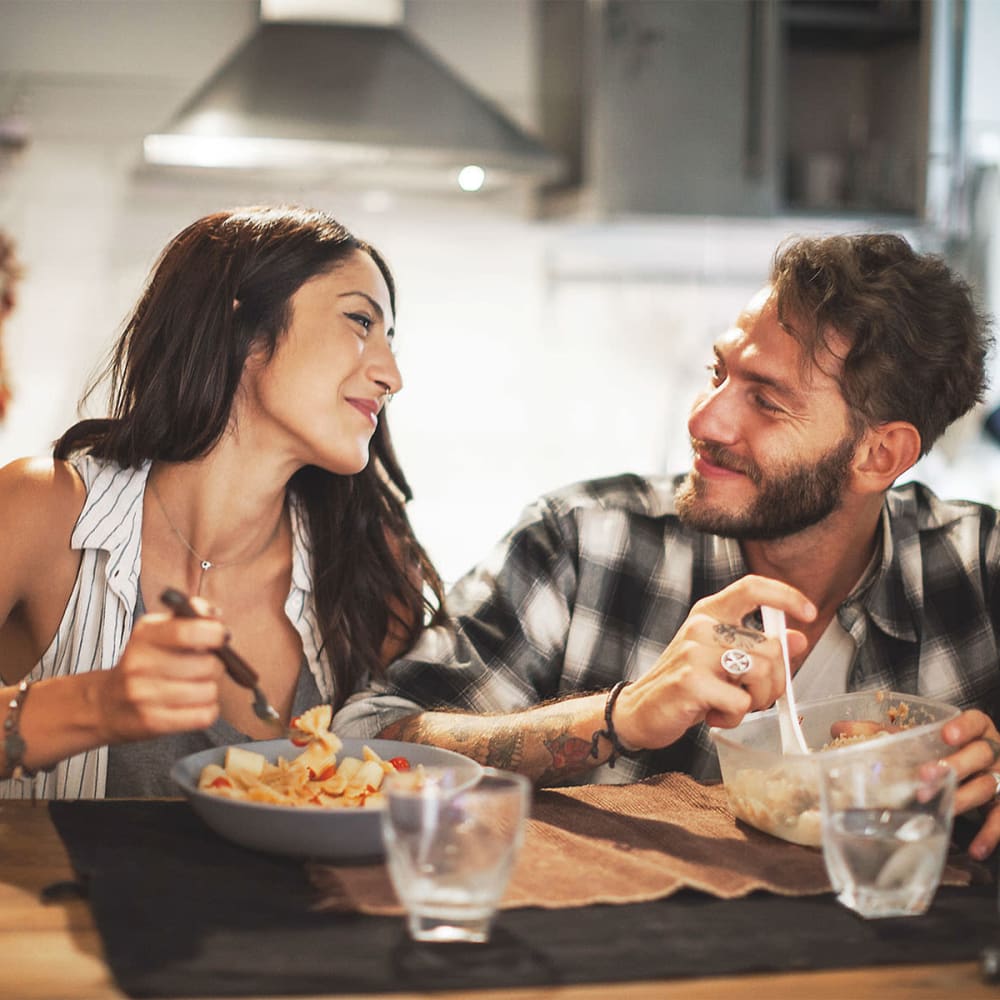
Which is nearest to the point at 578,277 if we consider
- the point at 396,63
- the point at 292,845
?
the point at 396,63

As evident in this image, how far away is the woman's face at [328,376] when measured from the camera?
173cm

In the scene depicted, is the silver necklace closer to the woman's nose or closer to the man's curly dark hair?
the woman's nose

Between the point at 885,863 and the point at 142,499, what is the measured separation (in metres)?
1.11

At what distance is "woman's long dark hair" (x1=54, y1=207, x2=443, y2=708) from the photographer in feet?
5.79

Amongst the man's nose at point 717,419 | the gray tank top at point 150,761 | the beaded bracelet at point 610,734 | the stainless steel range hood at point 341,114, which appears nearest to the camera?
the beaded bracelet at point 610,734

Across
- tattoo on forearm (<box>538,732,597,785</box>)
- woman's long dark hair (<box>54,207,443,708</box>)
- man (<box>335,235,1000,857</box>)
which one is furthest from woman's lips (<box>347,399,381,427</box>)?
tattoo on forearm (<box>538,732,597,785</box>)

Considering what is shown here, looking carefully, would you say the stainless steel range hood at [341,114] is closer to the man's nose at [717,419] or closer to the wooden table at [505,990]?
the man's nose at [717,419]

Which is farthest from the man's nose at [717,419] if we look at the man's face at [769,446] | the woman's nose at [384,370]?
the woman's nose at [384,370]

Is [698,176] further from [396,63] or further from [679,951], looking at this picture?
[679,951]

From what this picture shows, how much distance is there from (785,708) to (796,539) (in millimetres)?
534

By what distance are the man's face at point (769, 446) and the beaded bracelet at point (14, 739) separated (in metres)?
0.89

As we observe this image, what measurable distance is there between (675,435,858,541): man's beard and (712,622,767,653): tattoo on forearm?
448mm

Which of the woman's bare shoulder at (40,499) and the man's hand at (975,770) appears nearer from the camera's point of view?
the man's hand at (975,770)

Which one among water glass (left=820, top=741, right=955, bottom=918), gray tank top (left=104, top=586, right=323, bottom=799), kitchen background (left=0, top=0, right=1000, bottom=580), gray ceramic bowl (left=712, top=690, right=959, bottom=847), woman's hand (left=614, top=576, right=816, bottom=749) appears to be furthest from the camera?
kitchen background (left=0, top=0, right=1000, bottom=580)
